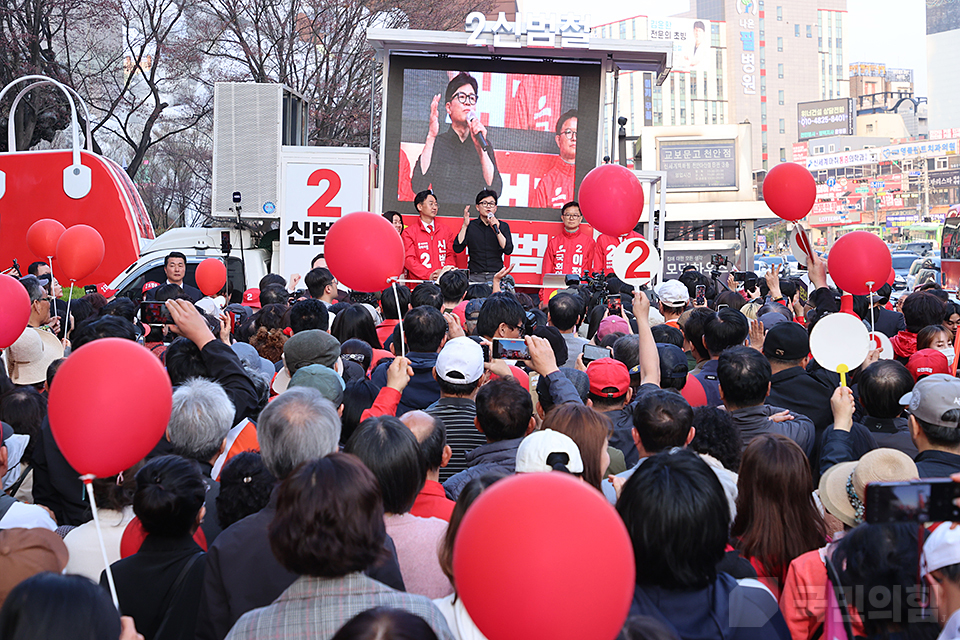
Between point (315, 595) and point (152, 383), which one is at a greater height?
point (152, 383)

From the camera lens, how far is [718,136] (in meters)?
28.8

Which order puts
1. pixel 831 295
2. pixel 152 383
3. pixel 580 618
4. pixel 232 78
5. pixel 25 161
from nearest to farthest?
1. pixel 580 618
2. pixel 152 383
3. pixel 831 295
4. pixel 25 161
5. pixel 232 78

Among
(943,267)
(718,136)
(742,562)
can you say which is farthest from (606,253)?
(718,136)

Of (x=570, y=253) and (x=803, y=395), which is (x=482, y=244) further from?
(x=803, y=395)

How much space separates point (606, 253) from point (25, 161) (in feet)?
29.2

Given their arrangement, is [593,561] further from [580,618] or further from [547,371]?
[547,371]

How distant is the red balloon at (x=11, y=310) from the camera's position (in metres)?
4.29

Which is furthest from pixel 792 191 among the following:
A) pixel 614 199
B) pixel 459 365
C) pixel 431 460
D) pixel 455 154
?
pixel 455 154

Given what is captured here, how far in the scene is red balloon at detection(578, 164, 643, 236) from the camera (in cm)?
630

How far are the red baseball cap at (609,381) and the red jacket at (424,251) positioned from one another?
6.95m

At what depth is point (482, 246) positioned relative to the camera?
1055 centimetres

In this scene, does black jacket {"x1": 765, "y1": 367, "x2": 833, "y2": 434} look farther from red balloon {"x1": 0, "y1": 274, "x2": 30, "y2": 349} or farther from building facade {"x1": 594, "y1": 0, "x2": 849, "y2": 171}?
building facade {"x1": 594, "y1": 0, "x2": 849, "y2": 171}

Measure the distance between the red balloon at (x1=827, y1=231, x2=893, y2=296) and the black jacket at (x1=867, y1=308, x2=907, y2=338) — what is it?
1.16 m

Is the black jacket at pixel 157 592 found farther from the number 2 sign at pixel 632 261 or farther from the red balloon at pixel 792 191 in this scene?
the red balloon at pixel 792 191
